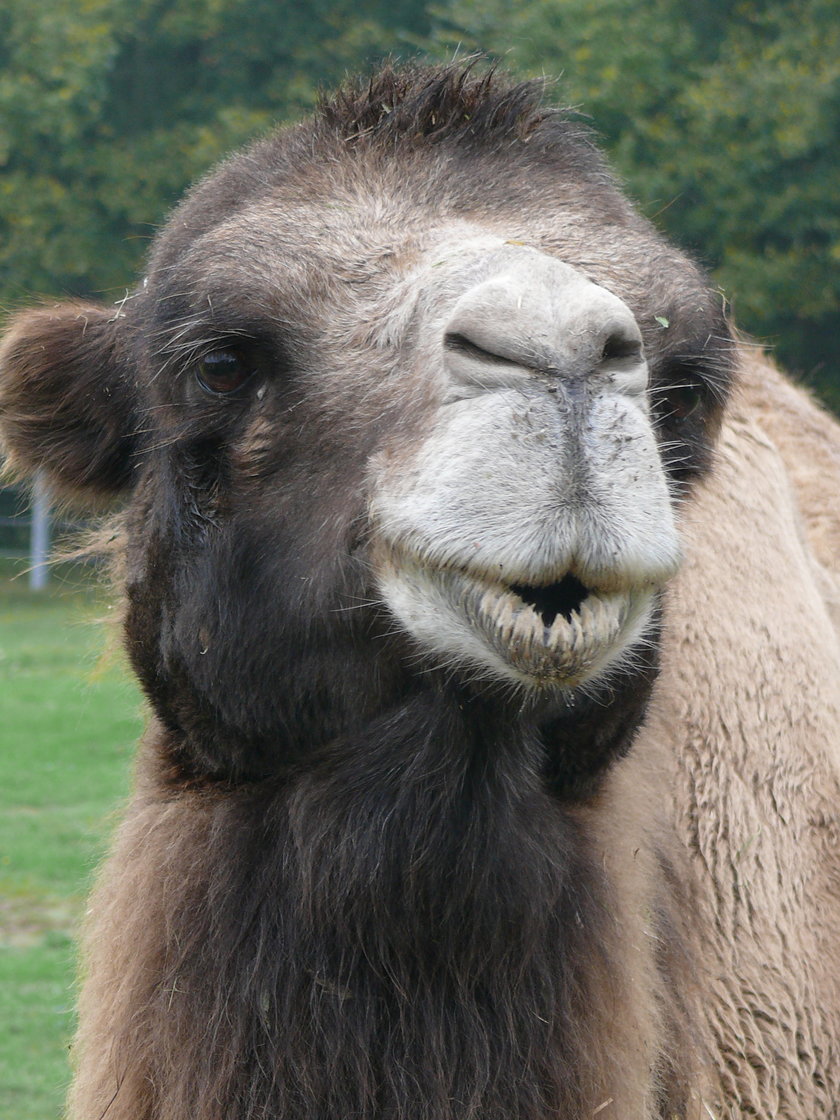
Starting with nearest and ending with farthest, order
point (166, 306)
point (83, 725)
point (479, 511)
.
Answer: point (479, 511) < point (166, 306) < point (83, 725)

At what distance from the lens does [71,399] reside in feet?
11.7

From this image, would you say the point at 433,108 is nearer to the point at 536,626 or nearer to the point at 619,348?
the point at 619,348

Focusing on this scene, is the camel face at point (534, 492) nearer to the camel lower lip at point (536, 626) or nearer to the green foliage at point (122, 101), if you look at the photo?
the camel lower lip at point (536, 626)

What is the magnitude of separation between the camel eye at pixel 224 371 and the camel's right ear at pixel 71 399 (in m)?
0.59

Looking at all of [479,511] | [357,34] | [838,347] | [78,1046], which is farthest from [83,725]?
[357,34]

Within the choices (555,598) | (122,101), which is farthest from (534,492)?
(122,101)

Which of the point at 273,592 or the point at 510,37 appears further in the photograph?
the point at 510,37

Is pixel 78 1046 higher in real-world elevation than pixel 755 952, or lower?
lower

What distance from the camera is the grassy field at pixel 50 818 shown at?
549cm

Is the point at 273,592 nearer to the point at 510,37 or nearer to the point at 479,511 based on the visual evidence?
the point at 479,511

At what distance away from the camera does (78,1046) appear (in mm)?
3455

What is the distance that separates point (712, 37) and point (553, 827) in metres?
22.0

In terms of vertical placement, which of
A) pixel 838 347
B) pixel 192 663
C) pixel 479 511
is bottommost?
pixel 838 347

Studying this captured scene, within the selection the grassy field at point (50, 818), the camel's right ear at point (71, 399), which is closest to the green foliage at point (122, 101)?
the grassy field at point (50, 818)
